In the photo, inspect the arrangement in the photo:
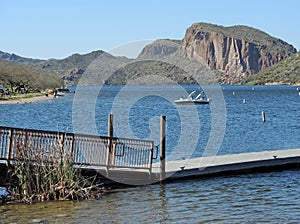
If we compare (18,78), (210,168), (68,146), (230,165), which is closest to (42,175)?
(68,146)

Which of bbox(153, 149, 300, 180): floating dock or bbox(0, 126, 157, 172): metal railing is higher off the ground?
bbox(0, 126, 157, 172): metal railing

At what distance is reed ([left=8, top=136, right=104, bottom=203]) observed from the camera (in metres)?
16.9

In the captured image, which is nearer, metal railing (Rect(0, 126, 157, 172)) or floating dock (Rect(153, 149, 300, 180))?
metal railing (Rect(0, 126, 157, 172))

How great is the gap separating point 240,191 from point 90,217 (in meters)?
5.96

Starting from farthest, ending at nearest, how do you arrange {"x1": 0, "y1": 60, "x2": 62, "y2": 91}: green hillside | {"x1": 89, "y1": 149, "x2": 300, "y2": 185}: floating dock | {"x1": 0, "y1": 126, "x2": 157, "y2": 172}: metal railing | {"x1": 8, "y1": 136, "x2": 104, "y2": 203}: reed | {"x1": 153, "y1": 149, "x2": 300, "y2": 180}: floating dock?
1. {"x1": 0, "y1": 60, "x2": 62, "y2": 91}: green hillside
2. {"x1": 153, "y1": 149, "x2": 300, "y2": 180}: floating dock
3. {"x1": 89, "y1": 149, "x2": 300, "y2": 185}: floating dock
4. {"x1": 0, "y1": 126, "x2": 157, "y2": 172}: metal railing
5. {"x1": 8, "y1": 136, "x2": 104, "y2": 203}: reed

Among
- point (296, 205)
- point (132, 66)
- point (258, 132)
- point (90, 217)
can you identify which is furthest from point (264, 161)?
point (132, 66)

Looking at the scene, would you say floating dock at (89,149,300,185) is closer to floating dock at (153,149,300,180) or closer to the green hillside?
floating dock at (153,149,300,180)

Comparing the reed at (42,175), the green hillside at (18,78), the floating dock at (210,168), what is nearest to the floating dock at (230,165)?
the floating dock at (210,168)

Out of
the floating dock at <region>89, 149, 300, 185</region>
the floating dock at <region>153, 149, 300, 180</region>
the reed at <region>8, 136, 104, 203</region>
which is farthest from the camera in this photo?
the floating dock at <region>153, 149, 300, 180</region>

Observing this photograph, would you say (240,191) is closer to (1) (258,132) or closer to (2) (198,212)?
(2) (198,212)

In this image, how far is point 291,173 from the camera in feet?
74.4

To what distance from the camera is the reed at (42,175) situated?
16.9 metres

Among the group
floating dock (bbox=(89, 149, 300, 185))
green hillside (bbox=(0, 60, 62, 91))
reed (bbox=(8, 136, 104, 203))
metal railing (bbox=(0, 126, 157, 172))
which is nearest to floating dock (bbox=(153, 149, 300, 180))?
floating dock (bbox=(89, 149, 300, 185))

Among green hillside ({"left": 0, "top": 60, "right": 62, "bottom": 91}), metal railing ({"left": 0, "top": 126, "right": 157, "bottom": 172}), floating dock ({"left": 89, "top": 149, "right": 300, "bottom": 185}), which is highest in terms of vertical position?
green hillside ({"left": 0, "top": 60, "right": 62, "bottom": 91})
